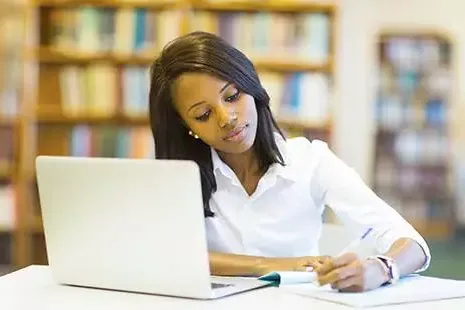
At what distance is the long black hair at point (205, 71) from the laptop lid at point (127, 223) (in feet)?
1.20

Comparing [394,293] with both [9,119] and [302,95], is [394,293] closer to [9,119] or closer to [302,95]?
[302,95]

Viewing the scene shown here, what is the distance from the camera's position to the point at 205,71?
1608 millimetres

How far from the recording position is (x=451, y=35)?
279 inches

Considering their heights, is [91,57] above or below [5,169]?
above

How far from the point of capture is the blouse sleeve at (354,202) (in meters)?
1.64

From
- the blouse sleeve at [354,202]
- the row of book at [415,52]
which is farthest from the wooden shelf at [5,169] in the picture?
the row of book at [415,52]

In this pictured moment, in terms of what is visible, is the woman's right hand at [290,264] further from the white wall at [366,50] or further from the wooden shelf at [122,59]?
the white wall at [366,50]

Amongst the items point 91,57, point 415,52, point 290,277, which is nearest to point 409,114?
point 415,52

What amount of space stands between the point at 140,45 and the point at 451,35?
133 inches

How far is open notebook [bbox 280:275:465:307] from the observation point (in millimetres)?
1312

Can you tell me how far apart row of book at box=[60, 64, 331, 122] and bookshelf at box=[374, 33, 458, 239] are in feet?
8.92

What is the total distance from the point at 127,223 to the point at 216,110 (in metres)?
0.35

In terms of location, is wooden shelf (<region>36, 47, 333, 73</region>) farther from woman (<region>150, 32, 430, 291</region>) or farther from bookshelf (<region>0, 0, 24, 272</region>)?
woman (<region>150, 32, 430, 291</region>)

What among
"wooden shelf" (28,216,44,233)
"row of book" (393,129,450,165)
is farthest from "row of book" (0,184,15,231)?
"row of book" (393,129,450,165)
